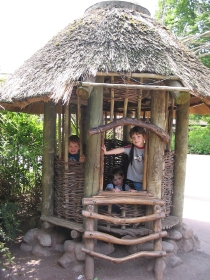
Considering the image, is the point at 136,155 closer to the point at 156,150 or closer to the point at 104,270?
the point at 156,150

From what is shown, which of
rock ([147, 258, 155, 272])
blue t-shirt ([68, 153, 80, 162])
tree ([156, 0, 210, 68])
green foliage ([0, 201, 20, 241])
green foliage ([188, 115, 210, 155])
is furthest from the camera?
green foliage ([188, 115, 210, 155])

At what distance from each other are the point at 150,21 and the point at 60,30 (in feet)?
5.80

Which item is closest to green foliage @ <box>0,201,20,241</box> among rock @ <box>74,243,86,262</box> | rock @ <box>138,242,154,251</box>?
rock @ <box>74,243,86,262</box>

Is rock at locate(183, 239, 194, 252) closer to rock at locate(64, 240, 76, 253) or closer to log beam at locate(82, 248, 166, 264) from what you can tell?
log beam at locate(82, 248, 166, 264)

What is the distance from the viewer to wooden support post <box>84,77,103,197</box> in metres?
4.07

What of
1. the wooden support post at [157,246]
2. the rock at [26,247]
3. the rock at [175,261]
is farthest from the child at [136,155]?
the rock at [26,247]

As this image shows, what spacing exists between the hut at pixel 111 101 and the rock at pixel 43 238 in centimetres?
27

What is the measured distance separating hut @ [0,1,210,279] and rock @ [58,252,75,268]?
0.35m

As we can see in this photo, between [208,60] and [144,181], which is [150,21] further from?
[208,60]

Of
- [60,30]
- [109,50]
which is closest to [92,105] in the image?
[109,50]

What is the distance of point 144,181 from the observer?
4336 mm

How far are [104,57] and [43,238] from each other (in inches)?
122

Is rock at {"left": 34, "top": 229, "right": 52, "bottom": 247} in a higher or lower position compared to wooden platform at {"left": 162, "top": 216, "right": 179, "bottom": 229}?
lower

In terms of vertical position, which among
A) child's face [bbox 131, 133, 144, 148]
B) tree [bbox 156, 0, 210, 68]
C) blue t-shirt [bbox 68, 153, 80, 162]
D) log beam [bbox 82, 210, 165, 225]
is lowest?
log beam [bbox 82, 210, 165, 225]
